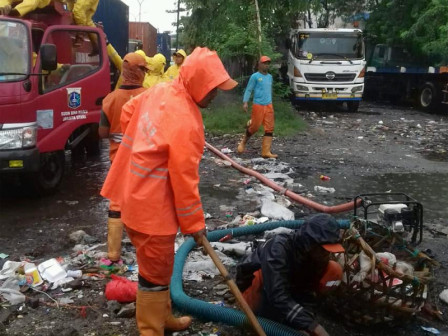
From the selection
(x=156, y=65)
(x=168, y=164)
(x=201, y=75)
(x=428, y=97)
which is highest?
(x=201, y=75)

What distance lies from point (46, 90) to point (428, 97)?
1469cm

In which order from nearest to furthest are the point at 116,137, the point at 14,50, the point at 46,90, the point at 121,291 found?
the point at 121,291
the point at 116,137
the point at 14,50
the point at 46,90

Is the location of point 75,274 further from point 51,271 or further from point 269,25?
point 269,25

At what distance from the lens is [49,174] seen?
6.74 meters

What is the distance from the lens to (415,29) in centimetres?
1673

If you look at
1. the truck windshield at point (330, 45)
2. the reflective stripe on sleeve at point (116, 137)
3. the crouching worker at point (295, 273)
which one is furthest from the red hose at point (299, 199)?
the truck windshield at point (330, 45)

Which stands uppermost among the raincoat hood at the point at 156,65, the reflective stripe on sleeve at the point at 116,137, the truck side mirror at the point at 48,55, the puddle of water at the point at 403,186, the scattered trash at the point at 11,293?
the truck side mirror at the point at 48,55

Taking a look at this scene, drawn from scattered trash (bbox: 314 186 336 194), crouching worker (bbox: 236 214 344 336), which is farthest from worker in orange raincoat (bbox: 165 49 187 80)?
crouching worker (bbox: 236 214 344 336)

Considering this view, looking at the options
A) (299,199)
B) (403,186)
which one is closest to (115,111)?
(299,199)

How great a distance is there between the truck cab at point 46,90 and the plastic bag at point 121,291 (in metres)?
2.46

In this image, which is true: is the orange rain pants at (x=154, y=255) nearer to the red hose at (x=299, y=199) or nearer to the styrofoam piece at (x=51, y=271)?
the styrofoam piece at (x=51, y=271)

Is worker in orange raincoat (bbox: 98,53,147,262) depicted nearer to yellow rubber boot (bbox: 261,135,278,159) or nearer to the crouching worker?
the crouching worker

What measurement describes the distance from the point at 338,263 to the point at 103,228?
111 inches

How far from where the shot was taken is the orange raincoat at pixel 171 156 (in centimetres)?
290
